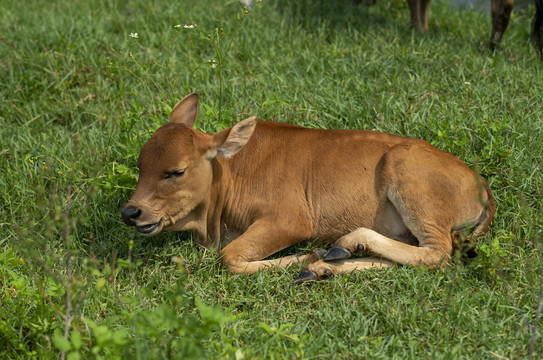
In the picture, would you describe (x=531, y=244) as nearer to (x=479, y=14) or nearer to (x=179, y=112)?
(x=179, y=112)

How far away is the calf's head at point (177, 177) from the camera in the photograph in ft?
13.9

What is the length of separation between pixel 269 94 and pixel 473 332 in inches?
126

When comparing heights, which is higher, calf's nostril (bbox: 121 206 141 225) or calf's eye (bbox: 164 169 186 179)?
calf's eye (bbox: 164 169 186 179)

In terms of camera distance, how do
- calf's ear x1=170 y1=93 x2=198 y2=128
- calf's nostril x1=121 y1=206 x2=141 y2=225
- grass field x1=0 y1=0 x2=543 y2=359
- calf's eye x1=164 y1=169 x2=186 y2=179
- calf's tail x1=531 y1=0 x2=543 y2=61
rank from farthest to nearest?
calf's tail x1=531 y1=0 x2=543 y2=61
calf's ear x1=170 y1=93 x2=198 y2=128
calf's eye x1=164 y1=169 x2=186 y2=179
calf's nostril x1=121 y1=206 x2=141 y2=225
grass field x1=0 y1=0 x2=543 y2=359

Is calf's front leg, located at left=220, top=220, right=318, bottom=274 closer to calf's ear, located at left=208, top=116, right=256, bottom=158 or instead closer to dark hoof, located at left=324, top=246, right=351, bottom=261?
dark hoof, located at left=324, top=246, right=351, bottom=261

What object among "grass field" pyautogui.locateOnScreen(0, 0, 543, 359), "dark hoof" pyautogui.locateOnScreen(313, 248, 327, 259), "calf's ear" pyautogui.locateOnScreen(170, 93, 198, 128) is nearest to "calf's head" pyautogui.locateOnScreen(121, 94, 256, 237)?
"grass field" pyautogui.locateOnScreen(0, 0, 543, 359)

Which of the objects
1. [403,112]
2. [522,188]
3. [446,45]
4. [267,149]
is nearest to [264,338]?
[267,149]

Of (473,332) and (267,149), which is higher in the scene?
(267,149)

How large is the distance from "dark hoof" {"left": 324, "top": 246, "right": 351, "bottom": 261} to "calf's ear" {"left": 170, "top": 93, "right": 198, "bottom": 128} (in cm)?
146

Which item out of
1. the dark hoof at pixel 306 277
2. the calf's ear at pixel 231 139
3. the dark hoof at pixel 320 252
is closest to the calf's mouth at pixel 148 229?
the calf's ear at pixel 231 139

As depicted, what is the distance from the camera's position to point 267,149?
15.9ft

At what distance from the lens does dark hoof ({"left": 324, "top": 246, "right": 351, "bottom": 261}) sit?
14.3ft

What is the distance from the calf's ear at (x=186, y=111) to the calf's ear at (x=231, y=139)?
0.56 meters

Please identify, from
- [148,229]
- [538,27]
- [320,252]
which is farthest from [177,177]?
[538,27]
